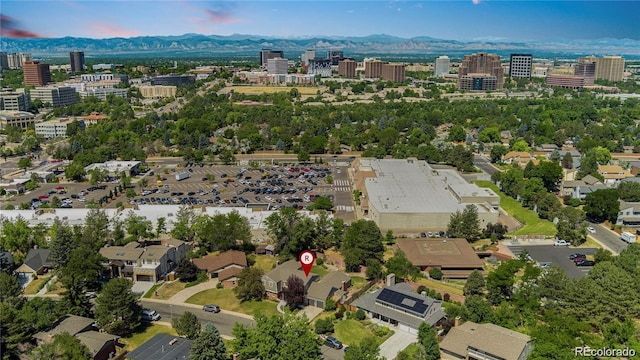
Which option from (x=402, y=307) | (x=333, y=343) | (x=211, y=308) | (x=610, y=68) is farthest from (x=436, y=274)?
(x=610, y=68)

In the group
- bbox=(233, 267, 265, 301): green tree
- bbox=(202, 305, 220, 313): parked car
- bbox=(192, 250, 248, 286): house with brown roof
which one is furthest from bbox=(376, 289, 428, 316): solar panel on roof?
bbox=(192, 250, 248, 286): house with brown roof

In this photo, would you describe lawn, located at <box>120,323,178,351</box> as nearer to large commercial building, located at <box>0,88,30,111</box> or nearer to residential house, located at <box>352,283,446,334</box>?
residential house, located at <box>352,283,446,334</box>

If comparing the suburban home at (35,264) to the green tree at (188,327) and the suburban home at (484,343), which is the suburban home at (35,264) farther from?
the suburban home at (484,343)

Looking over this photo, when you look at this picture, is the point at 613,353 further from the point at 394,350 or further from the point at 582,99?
the point at 582,99

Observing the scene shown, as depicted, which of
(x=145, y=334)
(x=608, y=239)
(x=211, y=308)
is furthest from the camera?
(x=608, y=239)

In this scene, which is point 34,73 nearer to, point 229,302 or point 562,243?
point 229,302
